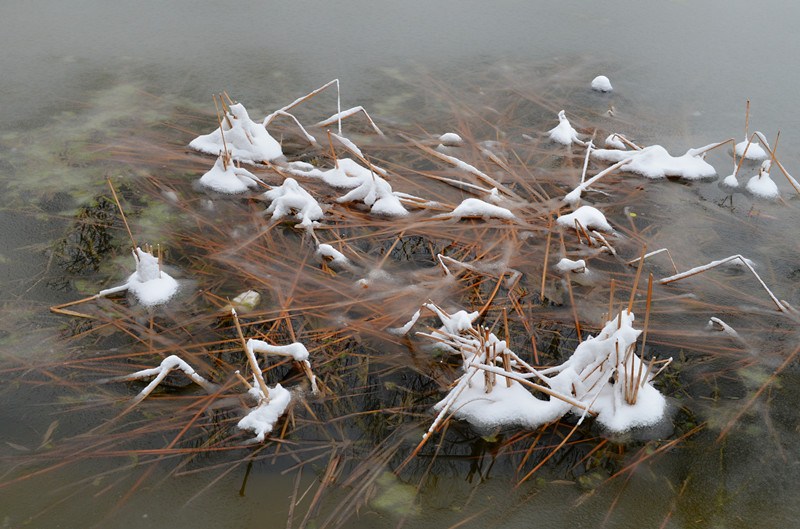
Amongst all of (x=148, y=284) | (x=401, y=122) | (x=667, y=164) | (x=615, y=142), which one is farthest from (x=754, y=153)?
(x=148, y=284)

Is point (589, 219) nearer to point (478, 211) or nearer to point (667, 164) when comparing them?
point (478, 211)

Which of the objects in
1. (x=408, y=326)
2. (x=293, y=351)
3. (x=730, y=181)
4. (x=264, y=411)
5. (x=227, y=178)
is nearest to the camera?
(x=264, y=411)

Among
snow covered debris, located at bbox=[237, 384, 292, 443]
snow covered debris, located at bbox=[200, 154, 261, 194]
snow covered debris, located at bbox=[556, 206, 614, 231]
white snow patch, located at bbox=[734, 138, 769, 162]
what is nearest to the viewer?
snow covered debris, located at bbox=[237, 384, 292, 443]

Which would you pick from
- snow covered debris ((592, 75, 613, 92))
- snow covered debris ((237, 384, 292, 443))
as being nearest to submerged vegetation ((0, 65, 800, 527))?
snow covered debris ((237, 384, 292, 443))

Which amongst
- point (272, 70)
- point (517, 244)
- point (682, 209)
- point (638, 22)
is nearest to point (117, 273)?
point (517, 244)

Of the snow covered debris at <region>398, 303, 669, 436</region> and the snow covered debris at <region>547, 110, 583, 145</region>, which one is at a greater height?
the snow covered debris at <region>547, 110, 583, 145</region>

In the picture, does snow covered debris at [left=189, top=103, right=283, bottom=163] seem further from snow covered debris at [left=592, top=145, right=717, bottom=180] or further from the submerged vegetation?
snow covered debris at [left=592, top=145, right=717, bottom=180]
